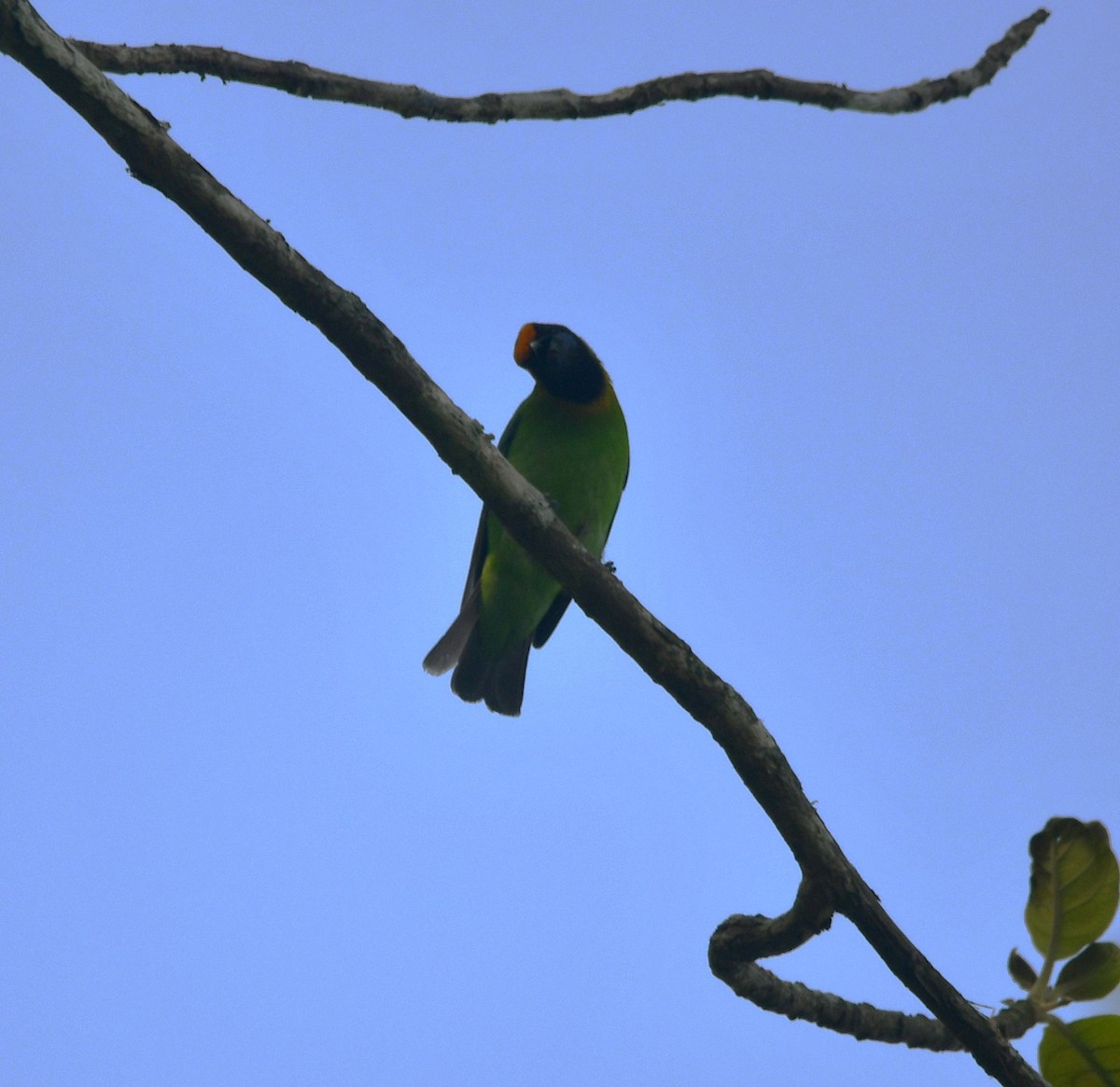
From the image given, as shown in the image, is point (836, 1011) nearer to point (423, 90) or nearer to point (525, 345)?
point (423, 90)

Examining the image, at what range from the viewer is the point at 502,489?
119 inches

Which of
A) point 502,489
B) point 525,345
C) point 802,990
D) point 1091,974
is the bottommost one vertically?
point 1091,974

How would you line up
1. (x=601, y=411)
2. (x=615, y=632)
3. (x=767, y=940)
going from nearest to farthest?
(x=767, y=940) < (x=615, y=632) < (x=601, y=411)

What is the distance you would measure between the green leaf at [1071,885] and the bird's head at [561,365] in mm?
4073

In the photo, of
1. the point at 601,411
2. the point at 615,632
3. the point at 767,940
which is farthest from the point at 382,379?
the point at 601,411

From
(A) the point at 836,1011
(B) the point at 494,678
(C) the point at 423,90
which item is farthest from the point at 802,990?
(B) the point at 494,678

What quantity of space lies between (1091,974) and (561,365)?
14.6 ft

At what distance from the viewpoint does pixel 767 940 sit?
276 cm

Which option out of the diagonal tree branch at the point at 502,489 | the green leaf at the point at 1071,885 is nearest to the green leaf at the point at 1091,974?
the green leaf at the point at 1071,885

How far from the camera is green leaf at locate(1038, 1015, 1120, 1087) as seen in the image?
262cm

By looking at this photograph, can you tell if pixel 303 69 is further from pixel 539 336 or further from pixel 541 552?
pixel 539 336

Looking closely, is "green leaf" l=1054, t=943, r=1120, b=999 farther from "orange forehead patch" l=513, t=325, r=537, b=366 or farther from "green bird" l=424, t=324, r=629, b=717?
"orange forehead patch" l=513, t=325, r=537, b=366

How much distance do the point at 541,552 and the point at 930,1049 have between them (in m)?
1.46

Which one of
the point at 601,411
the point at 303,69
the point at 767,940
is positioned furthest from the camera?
the point at 601,411
